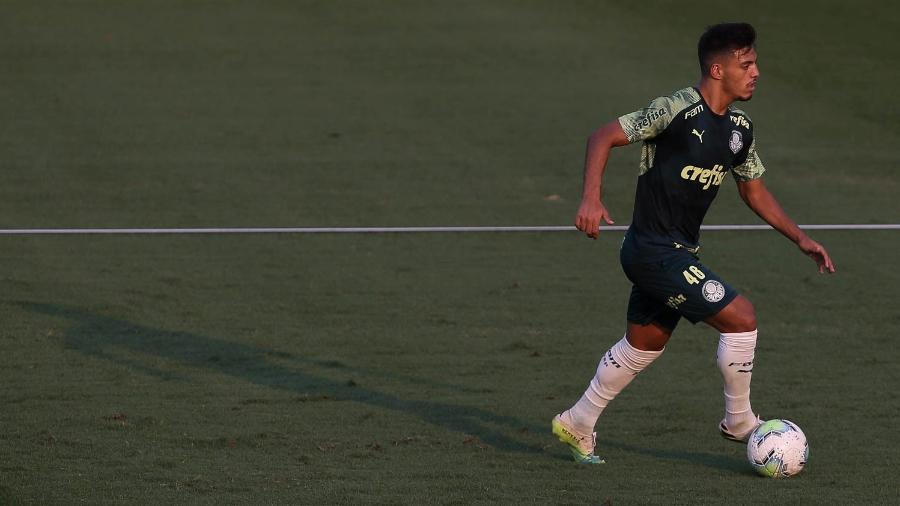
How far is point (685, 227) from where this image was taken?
7.11 meters

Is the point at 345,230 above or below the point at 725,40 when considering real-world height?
below

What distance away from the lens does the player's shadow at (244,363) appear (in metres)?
8.03

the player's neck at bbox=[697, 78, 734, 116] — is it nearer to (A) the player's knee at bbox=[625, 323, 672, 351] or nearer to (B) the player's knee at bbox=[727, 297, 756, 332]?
(B) the player's knee at bbox=[727, 297, 756, 332]

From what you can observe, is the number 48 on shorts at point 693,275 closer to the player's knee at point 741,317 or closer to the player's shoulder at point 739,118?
the player's knee at point 741,317

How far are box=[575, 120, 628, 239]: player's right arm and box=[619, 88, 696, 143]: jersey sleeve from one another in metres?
0.05

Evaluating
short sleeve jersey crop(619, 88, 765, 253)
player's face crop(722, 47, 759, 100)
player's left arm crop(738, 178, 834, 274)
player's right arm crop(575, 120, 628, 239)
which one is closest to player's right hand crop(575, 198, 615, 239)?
player's right arm crop(575, 120, 628, 239)

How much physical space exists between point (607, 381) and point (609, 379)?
0.02 meters

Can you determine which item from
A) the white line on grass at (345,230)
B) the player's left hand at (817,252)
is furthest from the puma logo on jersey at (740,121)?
the white line on grass at (345,230)

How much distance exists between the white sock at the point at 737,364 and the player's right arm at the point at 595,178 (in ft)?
2.84

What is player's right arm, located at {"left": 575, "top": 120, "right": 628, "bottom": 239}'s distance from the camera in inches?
248

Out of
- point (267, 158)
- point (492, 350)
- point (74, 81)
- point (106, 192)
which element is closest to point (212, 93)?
point (74, 81)

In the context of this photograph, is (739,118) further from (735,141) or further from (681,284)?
(681,284)

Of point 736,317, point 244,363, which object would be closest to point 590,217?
point 736,317

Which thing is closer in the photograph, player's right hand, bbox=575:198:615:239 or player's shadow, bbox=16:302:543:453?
player's right hand, bbox=575:198:615:239
